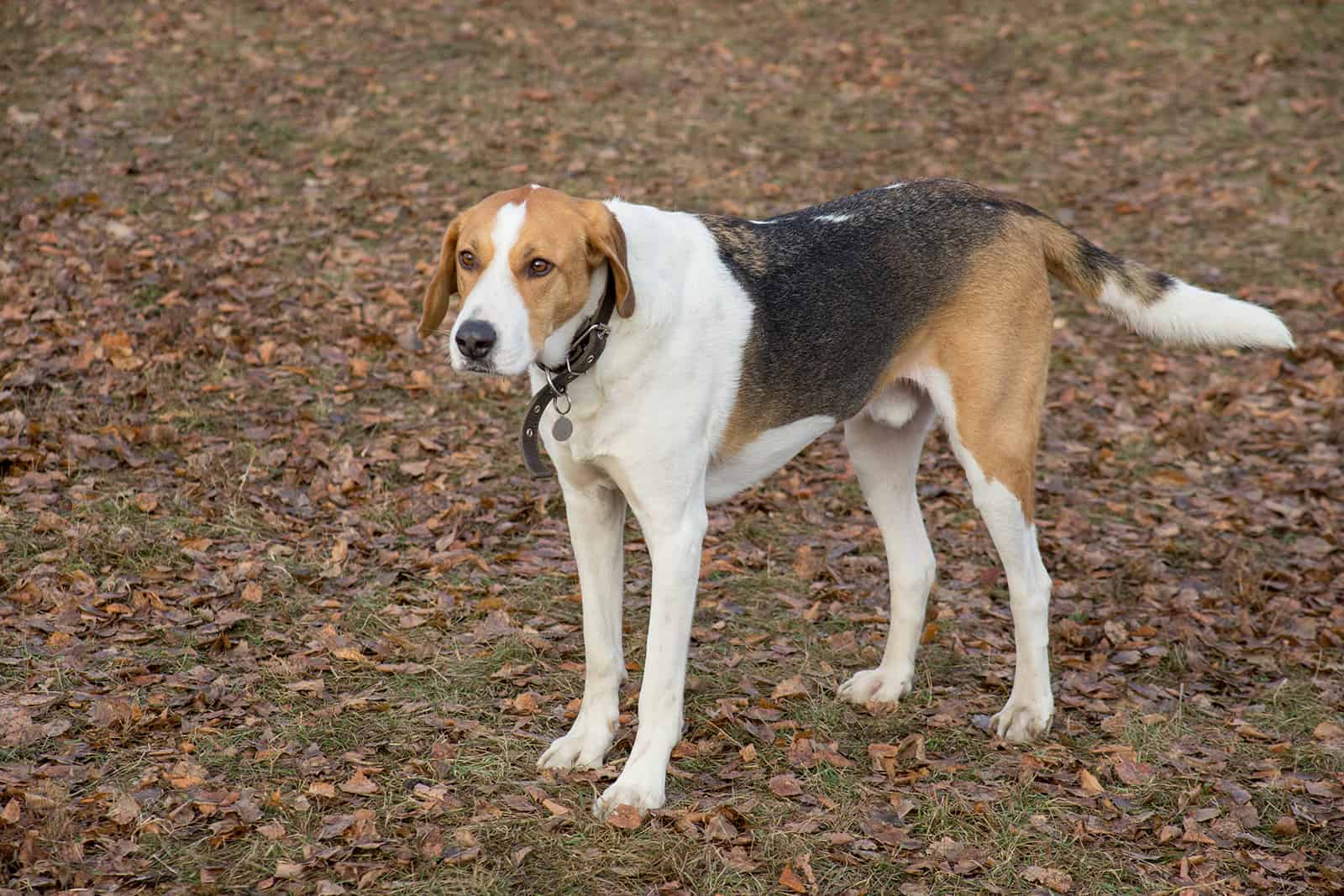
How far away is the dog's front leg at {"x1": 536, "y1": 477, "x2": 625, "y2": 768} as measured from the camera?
4.60 m

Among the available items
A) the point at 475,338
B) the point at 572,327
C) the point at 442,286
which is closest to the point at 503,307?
the point at 475,338

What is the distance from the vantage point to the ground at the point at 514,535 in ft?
14.3

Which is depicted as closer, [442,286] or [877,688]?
[442,286]

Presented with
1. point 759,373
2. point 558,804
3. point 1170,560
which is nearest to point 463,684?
point 558,804

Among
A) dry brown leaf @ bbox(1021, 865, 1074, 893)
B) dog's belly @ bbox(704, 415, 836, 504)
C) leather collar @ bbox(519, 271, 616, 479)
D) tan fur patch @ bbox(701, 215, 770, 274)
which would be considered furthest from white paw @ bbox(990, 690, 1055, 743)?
leather collar @ bbox(519, 271, 616, 479)

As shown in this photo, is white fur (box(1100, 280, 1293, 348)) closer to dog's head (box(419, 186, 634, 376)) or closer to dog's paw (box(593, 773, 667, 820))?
dog's head (box(419, 186, 634, 376))

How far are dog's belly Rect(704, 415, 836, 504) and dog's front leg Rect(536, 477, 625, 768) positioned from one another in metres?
0.37

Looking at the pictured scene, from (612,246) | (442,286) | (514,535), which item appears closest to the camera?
(612,246)

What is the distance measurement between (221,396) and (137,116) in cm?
554

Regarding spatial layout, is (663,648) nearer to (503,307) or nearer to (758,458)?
(758,458)

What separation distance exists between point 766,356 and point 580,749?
1675 mm

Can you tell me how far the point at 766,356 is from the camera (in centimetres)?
458

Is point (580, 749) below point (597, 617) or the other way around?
below

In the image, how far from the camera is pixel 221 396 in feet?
24.7
